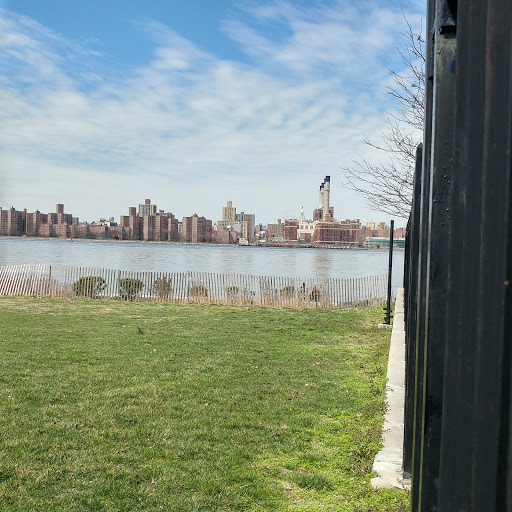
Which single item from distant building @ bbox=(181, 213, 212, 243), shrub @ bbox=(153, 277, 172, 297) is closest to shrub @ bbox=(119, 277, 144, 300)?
shrub @ bbox=(153, 277, 172, 297)

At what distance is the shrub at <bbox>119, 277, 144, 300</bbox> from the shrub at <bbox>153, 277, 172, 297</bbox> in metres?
0.60

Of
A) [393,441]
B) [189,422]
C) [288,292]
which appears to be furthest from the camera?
[288,292]

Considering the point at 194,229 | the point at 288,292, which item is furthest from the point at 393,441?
the point at 194,229

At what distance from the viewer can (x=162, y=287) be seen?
2106cm

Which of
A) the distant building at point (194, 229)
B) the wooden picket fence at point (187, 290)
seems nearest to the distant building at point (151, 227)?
the distant building at point (194, 229)

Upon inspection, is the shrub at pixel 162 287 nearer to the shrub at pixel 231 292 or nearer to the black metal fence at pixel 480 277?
the shrub at pixel 231 292

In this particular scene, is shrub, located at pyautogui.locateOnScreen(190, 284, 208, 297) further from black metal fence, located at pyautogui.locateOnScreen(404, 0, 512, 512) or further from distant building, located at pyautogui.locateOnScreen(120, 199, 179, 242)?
distant building, located at pyautogui.locateOnScreen(120, 199, 179, 242)

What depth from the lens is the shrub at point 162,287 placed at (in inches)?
820

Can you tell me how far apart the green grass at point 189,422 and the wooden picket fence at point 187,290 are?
28.4 feet

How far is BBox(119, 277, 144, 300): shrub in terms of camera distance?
20375mm

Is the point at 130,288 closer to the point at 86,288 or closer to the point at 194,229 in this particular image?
the point at 86,288

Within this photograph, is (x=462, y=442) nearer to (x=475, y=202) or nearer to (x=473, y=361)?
(x=473, y=361)

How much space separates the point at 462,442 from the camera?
0.87 meters

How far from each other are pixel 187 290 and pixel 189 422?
1580 centimetres
